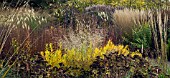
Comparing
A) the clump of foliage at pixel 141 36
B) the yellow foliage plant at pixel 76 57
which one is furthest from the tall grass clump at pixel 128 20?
the yellow foliage plant at pixel 76 57

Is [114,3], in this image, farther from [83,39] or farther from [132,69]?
[132,69]

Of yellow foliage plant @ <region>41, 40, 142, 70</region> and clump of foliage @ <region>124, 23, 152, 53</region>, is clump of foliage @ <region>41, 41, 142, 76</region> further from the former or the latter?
clump of foliage @ <region>124, 23, 152, 53</region>

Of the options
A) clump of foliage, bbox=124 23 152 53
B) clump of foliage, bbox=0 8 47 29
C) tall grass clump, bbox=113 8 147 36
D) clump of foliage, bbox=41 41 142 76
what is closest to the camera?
clump of foliage, bbox=41 41 142 76

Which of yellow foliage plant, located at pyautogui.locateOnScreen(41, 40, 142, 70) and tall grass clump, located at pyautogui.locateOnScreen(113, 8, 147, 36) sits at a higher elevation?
yellow foliage plant, located at pyautogui.locateOnScreen(41, 40, 142, 70)

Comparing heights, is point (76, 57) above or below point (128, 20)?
above

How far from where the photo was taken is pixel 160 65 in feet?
15.5

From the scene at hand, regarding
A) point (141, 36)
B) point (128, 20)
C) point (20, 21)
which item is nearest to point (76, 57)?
point (141, 36)

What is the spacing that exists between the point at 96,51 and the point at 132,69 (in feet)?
2.28

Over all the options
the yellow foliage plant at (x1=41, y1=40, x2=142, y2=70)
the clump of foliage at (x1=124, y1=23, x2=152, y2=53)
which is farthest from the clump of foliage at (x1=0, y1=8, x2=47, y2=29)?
the clump of foliage at (x1=124, y1=23, x2=152, y2=53)

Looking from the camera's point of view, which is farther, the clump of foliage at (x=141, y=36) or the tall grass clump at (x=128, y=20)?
the tall grass clump at (x=128, y=20)

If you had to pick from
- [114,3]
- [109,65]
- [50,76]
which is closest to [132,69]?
[109,65]

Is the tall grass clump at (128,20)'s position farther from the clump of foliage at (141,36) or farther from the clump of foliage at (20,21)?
the clump of foliage at (20,21)

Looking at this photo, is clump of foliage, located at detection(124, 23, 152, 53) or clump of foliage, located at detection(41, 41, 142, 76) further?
clump of foliage, located at detection(124, 23, 152, 53)

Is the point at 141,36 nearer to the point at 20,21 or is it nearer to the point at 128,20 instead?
the point at 128,20
